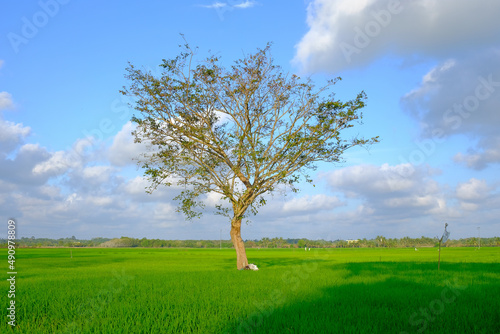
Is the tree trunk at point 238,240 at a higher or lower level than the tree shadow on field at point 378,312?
higher

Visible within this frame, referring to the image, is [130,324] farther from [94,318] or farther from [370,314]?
[370,314]

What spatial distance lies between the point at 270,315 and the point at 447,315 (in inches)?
166

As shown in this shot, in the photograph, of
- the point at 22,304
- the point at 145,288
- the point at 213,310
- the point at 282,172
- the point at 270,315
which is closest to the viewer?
the point at 270,315

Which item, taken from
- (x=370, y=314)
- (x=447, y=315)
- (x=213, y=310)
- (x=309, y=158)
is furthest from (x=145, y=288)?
(x=309, y=158)

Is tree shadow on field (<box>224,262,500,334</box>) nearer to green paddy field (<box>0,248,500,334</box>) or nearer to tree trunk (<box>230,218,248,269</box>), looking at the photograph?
green paddy field (<box>0,248,500,334</box>)

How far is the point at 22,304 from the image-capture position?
462 inches

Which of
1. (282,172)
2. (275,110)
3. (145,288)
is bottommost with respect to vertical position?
(145,288)
